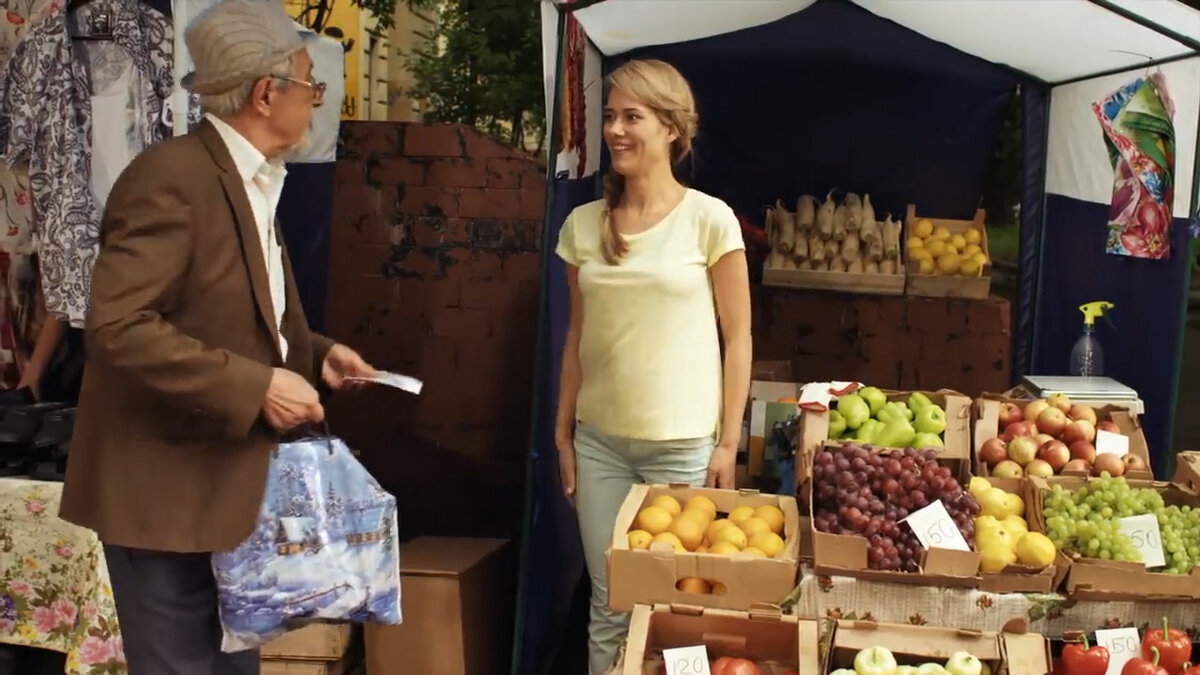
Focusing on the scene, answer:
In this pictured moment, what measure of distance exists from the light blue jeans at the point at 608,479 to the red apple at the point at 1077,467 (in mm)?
1022

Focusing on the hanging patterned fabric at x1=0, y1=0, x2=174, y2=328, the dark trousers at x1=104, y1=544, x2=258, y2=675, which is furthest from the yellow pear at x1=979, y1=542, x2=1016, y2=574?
the hanging patterned fabric at x1=0, y1=0, x2=174, y2=328

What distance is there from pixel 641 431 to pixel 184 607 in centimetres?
118

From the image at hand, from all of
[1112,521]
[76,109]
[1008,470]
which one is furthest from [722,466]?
[76,109]

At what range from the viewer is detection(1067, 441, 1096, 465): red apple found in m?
3.34

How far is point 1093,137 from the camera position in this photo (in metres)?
4.53

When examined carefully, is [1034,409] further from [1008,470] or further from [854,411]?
[854,411]

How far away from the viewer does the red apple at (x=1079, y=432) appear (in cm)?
339

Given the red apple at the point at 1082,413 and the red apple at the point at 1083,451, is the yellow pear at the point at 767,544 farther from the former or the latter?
the red apple at the point at 1082,413

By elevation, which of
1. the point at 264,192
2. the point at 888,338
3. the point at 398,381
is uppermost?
the point at 264,192

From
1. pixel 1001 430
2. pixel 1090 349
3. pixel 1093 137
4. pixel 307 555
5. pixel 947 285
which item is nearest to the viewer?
pixel 307 555

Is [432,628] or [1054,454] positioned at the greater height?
[1054,454]

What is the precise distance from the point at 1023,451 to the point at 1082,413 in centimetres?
37

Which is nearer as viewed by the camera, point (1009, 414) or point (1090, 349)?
point (1009, 414)

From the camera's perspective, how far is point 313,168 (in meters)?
4.05
